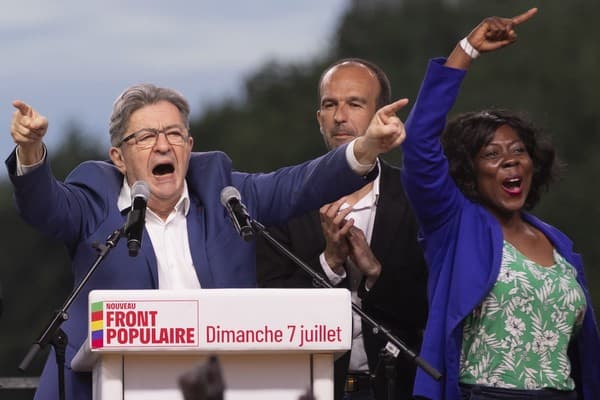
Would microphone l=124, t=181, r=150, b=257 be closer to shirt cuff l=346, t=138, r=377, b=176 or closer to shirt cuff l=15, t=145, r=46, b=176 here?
shirt cuff l=15, t=145, r=46, b=176

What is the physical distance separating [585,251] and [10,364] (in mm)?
11734

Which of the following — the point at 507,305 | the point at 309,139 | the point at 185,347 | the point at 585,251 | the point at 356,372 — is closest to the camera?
the point at 185,347

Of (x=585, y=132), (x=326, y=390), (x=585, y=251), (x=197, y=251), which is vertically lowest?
(x=326, y=390)

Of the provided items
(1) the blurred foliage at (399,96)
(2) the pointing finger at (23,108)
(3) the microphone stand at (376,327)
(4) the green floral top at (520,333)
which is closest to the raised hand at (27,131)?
(2) the pointing finger at (23,108)

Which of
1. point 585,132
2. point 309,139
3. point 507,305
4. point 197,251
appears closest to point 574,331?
point 507,305

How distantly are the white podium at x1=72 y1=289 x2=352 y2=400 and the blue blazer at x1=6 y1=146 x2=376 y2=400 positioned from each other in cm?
65

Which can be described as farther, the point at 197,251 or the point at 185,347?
the point at 197,251

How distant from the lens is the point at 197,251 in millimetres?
6289

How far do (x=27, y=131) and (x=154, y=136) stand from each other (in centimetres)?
66

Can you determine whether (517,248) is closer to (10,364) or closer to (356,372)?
(356,372)

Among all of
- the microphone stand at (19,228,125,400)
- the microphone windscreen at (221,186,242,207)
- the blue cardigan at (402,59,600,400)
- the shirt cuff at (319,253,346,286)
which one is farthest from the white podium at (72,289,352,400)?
the shirt cuff at (319,253,346,286)

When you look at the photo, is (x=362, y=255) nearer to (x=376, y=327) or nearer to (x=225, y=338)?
(x=376, y=327)

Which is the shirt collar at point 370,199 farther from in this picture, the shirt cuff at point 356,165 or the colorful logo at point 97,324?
the colorful logo at point 97,324

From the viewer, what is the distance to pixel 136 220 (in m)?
5.70
